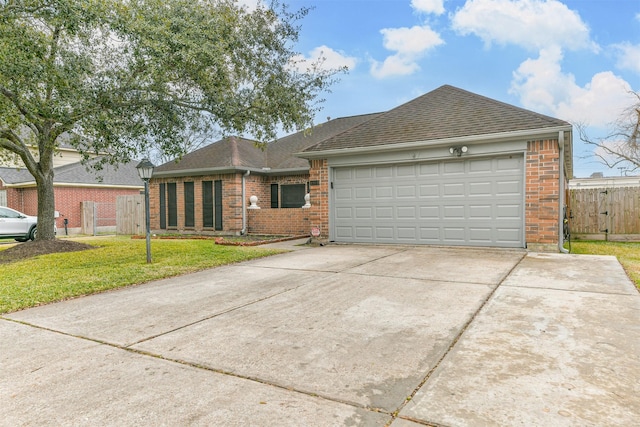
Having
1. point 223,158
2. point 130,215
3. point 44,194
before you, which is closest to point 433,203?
point 223,158

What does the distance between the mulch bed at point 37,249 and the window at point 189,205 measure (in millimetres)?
4852

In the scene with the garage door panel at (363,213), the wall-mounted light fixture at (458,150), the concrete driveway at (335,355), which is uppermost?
the wall-mounted light fixture at (458,150)

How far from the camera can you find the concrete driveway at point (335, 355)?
2193 mm

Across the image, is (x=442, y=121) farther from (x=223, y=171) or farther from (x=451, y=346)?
(x=223, y=171)

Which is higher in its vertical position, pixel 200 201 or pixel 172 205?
pixel 200 201

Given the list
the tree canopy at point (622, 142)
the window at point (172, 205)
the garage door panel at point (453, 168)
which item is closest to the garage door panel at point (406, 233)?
the garage door panel at point (453, 168)

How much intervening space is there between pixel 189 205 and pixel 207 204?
104cm

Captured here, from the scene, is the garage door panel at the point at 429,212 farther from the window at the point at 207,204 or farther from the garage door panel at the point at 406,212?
the window at the point at 207,204

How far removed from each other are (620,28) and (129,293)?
20.3 m

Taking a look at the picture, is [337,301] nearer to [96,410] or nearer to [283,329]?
[283,329]

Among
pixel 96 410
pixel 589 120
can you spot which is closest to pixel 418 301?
pixel 96 410

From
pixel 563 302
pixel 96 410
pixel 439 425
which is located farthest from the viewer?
pixel 563 302

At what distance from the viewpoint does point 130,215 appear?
55.3 feet

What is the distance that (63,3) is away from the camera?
21.2 feet
